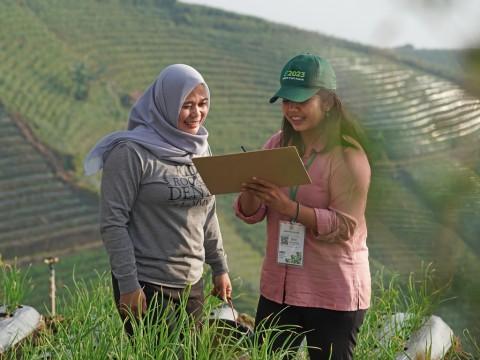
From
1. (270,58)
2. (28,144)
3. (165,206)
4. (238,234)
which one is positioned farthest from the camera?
(270,58)

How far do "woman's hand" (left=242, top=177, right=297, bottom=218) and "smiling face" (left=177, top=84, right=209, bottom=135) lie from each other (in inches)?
9.8

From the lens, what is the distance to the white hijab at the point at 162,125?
2146 mm

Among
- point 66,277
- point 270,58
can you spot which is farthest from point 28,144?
point 270,58

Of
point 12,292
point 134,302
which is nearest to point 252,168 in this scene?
point 134,302

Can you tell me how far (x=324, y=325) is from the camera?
86.5 inches

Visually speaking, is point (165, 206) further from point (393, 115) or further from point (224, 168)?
point (393, 115)

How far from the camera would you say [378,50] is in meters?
0.96

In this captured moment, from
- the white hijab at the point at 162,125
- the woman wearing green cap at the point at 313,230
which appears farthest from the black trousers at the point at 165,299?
the white hijab at the point at 162,125

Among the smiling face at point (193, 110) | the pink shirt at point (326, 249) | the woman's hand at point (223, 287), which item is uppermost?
the smiling face at point (193, 110)

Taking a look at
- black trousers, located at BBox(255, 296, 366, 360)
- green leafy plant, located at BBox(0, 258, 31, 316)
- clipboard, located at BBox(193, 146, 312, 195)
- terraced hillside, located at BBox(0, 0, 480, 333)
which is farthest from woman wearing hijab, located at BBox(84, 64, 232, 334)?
terraced hillside, located at BBox(0, 0, 480, 333)

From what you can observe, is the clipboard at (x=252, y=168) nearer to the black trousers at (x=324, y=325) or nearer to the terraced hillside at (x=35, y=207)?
the black trousers at (x=324, y=325)

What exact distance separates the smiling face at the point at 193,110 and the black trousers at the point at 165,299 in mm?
411

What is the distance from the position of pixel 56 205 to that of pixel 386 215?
68.1ft

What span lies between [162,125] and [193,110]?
9 cm
